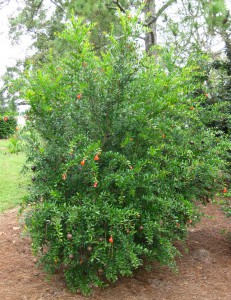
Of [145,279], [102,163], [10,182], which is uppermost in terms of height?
[102,163]

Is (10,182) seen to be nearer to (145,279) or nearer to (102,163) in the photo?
(145,279)

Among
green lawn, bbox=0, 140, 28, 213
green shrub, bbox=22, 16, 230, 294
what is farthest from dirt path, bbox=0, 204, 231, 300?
green lawn, bbox=0, 140, 28, 213

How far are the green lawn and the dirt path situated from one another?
1.05m

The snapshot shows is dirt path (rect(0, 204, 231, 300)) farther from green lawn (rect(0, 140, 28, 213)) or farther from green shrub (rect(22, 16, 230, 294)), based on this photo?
green lawn (rect(0, 140, 28, 213))

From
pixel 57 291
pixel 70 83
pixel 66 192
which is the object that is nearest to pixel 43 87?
pixel 70 83

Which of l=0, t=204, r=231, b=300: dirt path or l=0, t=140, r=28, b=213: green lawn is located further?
l=0, t=140, r=28, b=213: green lawn

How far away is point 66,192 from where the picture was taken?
356cm

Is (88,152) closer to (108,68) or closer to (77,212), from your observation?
(77,212)

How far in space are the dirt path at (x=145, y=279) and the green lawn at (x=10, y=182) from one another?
1.05 metres

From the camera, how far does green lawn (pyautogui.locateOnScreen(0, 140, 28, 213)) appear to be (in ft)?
21.8

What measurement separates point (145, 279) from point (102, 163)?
52.1 inches

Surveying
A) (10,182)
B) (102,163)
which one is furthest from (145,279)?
(10,182)

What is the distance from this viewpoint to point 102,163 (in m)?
3.64

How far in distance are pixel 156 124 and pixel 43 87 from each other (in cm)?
106
